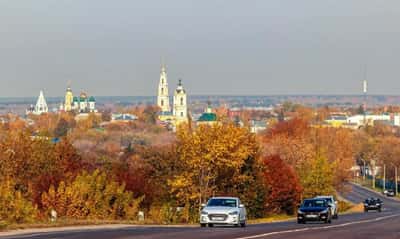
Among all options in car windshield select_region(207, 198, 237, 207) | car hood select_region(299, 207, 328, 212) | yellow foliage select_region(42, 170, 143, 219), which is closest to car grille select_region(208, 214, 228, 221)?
car windshield select_region(207, 198, 237, 207)

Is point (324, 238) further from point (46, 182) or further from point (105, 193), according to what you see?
point (46, 182)

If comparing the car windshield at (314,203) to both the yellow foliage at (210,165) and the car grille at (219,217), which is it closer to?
the car grille at (219,217)

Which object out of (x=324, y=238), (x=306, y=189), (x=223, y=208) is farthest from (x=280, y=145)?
(x=324, y=238)

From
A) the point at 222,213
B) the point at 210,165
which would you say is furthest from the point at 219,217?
the point at 210,165

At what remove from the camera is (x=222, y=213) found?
43375mm

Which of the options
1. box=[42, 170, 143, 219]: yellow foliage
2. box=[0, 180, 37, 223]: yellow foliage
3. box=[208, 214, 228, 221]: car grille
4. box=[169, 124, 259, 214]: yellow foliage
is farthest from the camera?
box=[169, 124, 259, 214]: yellow foliage

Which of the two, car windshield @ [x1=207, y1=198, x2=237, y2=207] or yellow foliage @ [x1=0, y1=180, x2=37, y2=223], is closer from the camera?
car windshield @ [x1=207, y1=198, x2=237, y2=207]

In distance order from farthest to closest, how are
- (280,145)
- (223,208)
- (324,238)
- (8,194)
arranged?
(280,145), (8,194), (223,208), (324,238)

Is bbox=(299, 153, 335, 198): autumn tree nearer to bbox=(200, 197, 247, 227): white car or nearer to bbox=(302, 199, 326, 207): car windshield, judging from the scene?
bbox=(302, 199, 326, 207): car windshield

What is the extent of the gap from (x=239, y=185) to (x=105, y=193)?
18.5 meters

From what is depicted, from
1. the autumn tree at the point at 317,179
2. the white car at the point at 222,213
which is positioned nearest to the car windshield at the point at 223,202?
the white car at the point at 222,213

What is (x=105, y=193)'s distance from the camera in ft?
190

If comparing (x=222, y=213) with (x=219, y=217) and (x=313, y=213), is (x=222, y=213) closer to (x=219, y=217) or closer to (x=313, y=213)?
(x=219, y=217)

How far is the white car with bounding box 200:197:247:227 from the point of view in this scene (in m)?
43.4
